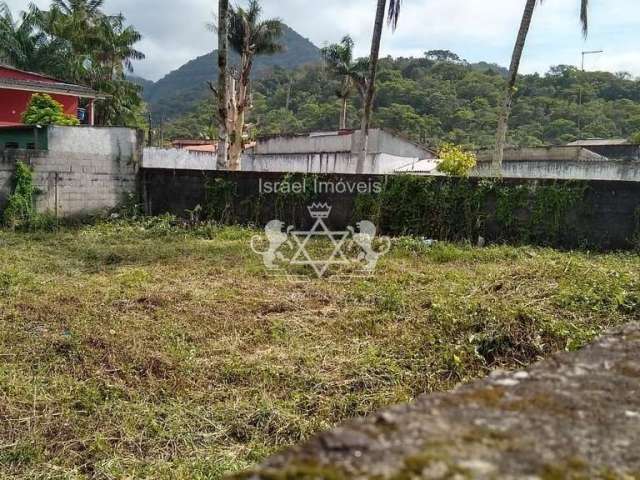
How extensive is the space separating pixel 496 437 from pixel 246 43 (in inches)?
679

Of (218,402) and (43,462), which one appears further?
(218,402)

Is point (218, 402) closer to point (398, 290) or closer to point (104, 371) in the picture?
point (104, 371)

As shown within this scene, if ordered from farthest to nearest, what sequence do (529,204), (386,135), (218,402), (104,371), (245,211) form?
1. (386,135)
2. (245,211)
3. (529,204)
4. (104,371)
5. (218,402)

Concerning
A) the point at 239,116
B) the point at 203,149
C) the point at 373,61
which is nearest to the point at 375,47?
the point at 373,61

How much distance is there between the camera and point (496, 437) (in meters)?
0.72

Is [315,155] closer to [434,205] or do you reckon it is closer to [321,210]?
[321,210]

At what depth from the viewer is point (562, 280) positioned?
4.88 metres

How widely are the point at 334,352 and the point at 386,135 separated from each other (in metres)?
15.1

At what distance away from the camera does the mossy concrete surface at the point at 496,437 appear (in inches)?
25.4

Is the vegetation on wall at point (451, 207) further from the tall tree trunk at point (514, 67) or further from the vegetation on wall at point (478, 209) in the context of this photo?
the tall tree trunk at point (514, 67)

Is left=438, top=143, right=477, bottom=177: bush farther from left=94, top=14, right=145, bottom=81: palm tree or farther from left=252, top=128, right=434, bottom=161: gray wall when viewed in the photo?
left=94, top=14, right=145, bottom=81: palm tree

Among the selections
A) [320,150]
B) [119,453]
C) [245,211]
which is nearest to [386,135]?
[320,150]

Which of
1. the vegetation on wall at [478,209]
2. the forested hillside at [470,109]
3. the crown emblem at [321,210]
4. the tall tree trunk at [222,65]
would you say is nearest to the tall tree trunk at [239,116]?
the tall tree trunk at [222,65]

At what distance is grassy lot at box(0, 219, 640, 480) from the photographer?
2.36 metres
